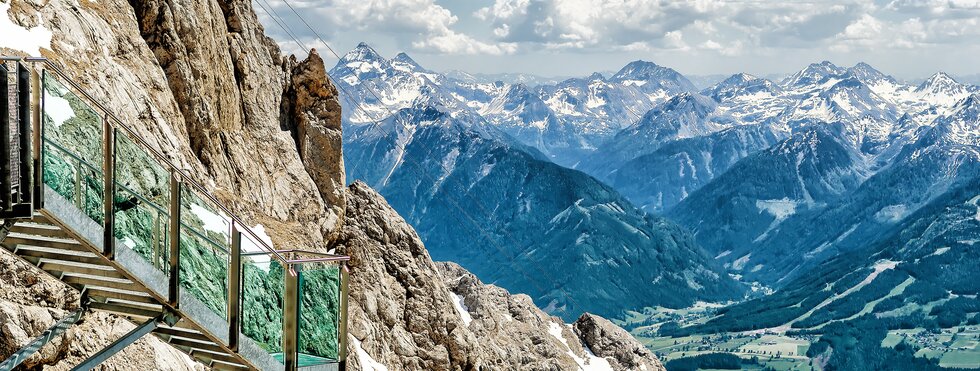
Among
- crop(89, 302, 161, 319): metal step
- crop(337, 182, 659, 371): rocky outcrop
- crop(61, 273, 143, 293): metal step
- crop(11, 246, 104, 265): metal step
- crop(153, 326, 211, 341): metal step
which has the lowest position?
crop(153, 326, 211, 341): metal step

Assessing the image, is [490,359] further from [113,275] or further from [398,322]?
[113,275]

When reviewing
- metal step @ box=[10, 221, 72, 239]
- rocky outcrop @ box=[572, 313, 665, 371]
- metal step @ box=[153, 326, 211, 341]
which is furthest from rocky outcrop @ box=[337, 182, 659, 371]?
metal step @ box=[10, 221, 72, 239]

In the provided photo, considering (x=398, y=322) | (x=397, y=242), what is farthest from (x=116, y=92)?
(x=397, y=242)

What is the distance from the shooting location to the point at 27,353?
15383 millimetres

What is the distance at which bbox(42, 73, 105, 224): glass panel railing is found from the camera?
1348 cm

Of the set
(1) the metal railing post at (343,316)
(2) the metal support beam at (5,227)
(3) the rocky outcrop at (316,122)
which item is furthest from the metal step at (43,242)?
(3) the rocky outcrop at (316,122)

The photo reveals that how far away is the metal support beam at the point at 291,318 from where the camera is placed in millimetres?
15039

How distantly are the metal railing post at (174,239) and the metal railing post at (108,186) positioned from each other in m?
0.79

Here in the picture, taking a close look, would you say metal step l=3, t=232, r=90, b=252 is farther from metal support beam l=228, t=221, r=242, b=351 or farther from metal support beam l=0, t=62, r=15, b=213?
metal support beam l=228, t=221, r=242, b=351

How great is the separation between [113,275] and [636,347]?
14612 cm

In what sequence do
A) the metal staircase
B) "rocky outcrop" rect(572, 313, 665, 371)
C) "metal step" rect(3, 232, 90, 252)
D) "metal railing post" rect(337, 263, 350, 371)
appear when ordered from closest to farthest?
the metal staircase → "metal step" rect(3, 232, 90, 252) → "metal railing post" rect(337, 263, 350, 371) → "rocky outcrop" rect(572, 313, 665, 371)

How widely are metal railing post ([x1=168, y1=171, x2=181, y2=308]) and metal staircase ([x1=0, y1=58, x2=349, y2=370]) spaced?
0.6 inches

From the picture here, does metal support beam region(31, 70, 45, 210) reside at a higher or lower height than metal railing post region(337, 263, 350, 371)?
higher

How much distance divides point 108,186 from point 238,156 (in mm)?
42393
